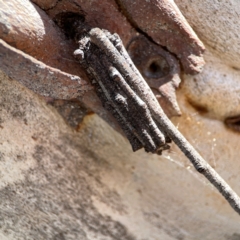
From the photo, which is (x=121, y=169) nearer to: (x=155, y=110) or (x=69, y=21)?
(x=155, y=110)

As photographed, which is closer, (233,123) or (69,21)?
(69,21)

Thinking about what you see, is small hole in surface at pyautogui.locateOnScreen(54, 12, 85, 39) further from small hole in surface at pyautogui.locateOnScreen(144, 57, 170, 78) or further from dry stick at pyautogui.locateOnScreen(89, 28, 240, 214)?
small hole in surface at pyautogui.locateOnScreen(144, 57, 170, 78)

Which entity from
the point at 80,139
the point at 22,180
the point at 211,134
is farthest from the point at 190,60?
the point at 22,180

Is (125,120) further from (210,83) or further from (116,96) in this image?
(210,83)

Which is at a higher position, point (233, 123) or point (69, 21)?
point (69, 21)

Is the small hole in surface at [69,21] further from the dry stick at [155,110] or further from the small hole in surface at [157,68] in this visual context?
the small hole in surface at [157,68]

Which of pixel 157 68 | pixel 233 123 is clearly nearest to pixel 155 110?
pixel 157 68

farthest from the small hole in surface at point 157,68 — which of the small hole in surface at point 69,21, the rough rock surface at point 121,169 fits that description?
the small hole in surface at point 69,21

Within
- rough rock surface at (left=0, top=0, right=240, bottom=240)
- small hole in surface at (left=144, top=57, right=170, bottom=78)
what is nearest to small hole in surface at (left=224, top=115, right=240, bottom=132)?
rough rock surface at (left=0, top=0, right=240, bottom=240)
